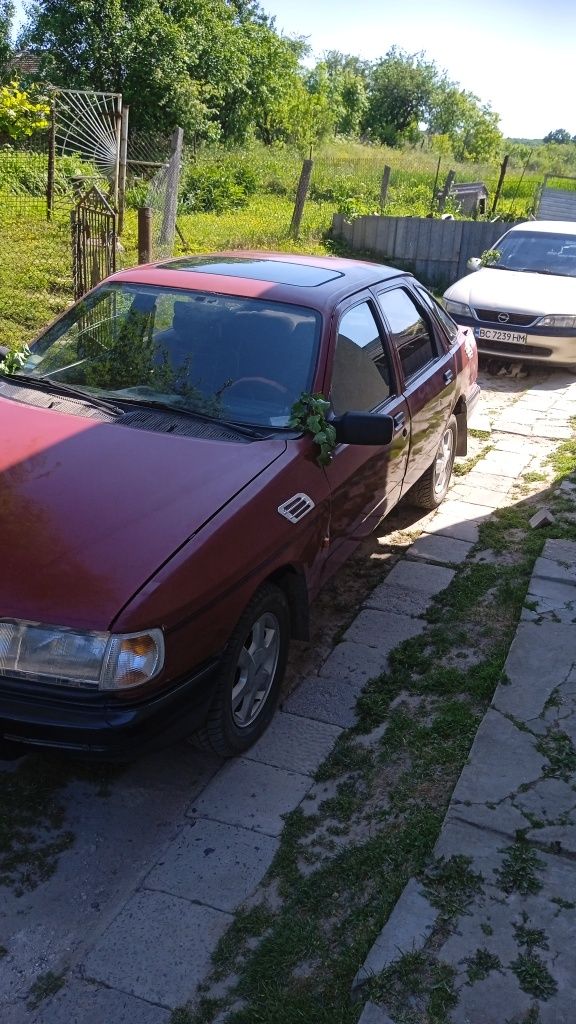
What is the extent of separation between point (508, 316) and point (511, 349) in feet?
1.19

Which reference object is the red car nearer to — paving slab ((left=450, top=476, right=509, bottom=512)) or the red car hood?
the red car hood

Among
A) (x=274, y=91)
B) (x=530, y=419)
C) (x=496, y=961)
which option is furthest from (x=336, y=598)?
(x=274, y=91)

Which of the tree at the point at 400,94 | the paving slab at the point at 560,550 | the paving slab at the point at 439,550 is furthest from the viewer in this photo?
the tree at the point at 400,94

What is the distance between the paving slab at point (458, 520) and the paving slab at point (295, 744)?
2.34 m

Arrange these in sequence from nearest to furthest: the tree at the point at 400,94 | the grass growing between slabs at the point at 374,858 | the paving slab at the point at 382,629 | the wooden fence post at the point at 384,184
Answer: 1. the grass growing between slabs at the point at 374,858
2. the paving slab at the point at 382,629
3. the wooden fence post at the point at 384,184
4. the tree at the point at 400,94

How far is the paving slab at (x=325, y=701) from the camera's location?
12.3 ft

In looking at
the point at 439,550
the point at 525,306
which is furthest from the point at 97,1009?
the point at 525,306

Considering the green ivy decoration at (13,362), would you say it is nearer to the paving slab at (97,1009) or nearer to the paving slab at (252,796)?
the paving slab at (252,796)

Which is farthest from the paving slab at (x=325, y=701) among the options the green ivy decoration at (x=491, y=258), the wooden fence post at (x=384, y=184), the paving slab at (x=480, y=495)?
the wooden fence post at (x=384, y=184)

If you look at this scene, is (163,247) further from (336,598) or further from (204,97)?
(204,97)

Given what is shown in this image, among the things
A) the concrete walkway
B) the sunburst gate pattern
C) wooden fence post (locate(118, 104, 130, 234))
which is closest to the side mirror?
the concrete walkway

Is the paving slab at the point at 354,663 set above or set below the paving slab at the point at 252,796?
above

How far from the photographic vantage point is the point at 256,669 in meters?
3.42

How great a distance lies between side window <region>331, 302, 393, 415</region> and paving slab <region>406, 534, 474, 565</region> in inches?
47.7
